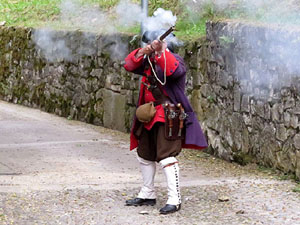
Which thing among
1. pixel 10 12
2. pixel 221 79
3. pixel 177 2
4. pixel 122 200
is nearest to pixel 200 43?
pixel 221 79

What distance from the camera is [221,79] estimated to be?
8.38 meters

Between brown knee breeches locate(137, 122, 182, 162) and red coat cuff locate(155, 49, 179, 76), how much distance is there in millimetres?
449

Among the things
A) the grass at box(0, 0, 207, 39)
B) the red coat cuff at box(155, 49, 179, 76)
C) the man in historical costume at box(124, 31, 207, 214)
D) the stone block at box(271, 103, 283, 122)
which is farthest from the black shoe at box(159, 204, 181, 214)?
the grass at box(0, 0, 207, 39)

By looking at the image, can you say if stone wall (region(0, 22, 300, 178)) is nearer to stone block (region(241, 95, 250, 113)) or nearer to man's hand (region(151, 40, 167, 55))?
stone block (region(241, 95, 250, 113))

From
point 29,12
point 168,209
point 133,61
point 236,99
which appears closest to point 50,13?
point 29,12

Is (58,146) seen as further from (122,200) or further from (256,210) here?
(256,210)

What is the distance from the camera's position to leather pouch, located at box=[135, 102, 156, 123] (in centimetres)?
593

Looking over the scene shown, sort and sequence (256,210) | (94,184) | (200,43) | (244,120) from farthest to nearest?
(200,43)
(244,120)
(94,184)
(256,210)

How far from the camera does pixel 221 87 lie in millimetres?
8391

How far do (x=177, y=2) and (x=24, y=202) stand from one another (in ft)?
17.6

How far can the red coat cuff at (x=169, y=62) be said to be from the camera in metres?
5.85

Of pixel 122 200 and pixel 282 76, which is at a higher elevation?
pixel 282 76

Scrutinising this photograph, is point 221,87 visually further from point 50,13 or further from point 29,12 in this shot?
point 29,12

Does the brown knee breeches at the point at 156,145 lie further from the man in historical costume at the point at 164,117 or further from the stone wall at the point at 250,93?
the stone wall at the point at 250,93
